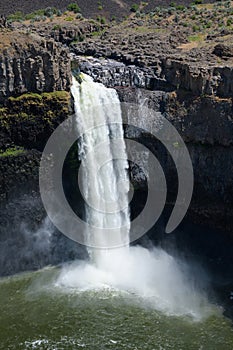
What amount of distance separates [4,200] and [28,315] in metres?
7.06

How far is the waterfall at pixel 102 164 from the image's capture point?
2900cm

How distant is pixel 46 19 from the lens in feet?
147

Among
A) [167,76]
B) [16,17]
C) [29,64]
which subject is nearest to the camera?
[29,64]

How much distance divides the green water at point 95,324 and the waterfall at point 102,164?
4603 millimetres

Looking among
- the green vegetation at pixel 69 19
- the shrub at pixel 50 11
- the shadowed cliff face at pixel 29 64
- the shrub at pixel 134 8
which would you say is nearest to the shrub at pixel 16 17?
the shrub at pixel 50 11

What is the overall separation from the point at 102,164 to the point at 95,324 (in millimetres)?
9879

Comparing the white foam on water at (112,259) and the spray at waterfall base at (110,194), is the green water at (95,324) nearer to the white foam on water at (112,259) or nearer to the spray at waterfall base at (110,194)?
the white foam on water at (112,259)

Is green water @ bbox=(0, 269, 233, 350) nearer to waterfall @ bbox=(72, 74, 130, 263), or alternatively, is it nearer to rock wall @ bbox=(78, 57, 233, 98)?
waterfall @ bbox=(72, 74, 130, 263)

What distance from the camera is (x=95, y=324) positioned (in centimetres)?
2408

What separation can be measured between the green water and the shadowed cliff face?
446 inches

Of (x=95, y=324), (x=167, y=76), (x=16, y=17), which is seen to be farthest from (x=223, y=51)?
(x=16, y=17)

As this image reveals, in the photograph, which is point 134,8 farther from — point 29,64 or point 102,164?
point 29,64

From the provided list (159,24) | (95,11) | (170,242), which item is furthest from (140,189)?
(95,11)

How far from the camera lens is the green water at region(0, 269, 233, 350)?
22.8 metres
